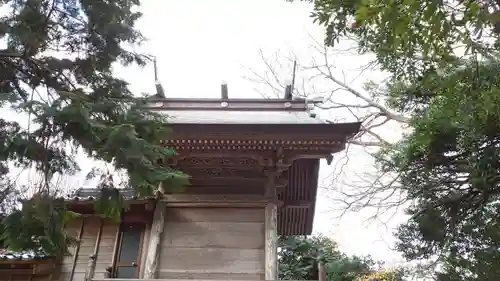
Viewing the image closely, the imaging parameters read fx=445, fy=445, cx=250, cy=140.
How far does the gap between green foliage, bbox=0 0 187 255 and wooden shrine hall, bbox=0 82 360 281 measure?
1486 millimetres

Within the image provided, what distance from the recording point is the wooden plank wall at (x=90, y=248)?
6.23 metres

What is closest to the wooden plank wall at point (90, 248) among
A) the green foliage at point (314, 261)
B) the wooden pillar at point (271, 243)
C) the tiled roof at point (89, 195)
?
the tiled roof at point (89, 195)

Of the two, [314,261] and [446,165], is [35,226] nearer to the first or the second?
[446,165]

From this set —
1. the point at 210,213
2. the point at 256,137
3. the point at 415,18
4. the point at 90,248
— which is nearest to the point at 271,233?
the point at 210,213

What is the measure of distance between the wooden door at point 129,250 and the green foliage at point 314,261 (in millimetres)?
6647

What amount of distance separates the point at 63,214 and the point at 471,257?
5959 mm

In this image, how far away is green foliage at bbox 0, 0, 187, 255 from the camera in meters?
3.47

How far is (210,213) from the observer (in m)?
6.26

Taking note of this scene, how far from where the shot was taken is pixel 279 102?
787 centimetres

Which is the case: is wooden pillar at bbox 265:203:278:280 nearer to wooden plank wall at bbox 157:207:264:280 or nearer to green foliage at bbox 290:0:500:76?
wooden plank wall at bbox 157:207:264:280

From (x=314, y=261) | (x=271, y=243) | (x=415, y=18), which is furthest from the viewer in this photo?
(x=314, y=261)

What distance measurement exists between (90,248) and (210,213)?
1.84m

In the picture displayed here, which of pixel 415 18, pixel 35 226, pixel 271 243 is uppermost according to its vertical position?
pixel 415 18

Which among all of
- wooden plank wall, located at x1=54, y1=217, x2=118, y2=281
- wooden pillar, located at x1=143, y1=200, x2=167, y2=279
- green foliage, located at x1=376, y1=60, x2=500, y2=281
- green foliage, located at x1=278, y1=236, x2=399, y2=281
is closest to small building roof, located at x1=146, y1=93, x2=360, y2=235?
wooden pillar, located at x1=143, y1=200, x2=167, y2=279
